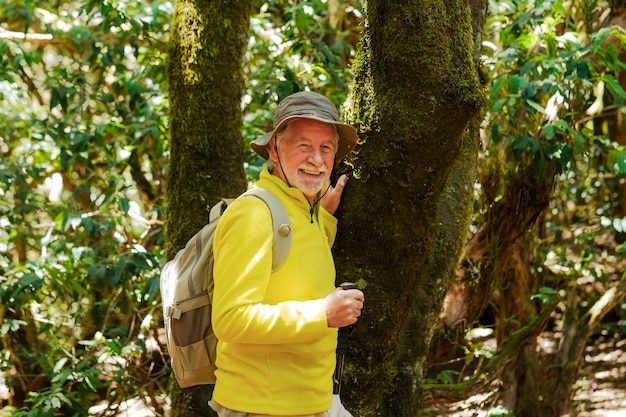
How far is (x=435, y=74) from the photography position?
223cm

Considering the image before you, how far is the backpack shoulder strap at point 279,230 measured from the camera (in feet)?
6.59

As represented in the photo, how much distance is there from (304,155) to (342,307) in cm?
51

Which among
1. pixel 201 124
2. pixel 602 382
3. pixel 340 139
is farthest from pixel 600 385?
pixel 340 139

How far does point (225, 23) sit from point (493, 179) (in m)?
2.26

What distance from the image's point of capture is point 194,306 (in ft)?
7.03

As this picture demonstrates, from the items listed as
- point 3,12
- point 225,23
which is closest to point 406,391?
point 225,23

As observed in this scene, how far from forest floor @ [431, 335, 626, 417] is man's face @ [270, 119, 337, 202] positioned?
4739 millimetres

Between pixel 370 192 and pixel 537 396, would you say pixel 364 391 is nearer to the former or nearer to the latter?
pixel 370 192

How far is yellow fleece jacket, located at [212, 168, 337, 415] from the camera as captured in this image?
1897mm

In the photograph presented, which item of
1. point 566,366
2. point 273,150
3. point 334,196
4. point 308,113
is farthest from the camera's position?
point 566,366

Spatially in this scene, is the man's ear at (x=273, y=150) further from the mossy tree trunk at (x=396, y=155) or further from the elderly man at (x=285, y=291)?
the mossy tree trunk at (x=396, y=155)

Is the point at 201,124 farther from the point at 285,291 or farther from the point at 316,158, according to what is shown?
the point at 285,291

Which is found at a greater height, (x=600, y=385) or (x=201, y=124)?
(x=201, y=124)

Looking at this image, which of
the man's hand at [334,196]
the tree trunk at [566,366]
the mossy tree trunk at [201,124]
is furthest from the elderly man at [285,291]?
the tree trunk at [566,366]
